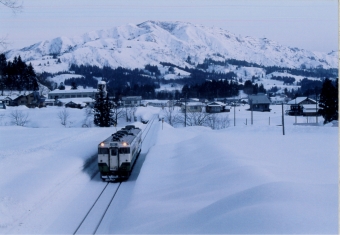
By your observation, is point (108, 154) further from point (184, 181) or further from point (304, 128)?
point (304, 128)

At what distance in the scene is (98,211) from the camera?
51.9 ft

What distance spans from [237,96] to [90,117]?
9740cm

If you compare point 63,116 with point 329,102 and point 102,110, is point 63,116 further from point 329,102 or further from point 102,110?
point 329,102

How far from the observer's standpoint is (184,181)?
1569 centimetres

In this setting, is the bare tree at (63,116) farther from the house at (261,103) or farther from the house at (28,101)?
the house at (261,103)

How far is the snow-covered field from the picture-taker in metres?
8.69

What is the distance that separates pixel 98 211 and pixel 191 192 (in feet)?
15.2

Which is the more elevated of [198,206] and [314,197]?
[314,197]

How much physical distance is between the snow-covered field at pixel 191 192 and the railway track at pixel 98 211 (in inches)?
10.7

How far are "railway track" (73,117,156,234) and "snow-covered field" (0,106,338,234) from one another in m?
0.27

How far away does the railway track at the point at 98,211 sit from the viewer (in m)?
13.6

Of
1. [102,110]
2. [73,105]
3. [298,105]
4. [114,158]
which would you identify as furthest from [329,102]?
[73,105]

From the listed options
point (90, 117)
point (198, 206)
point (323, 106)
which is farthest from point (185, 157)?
point (90, 117)

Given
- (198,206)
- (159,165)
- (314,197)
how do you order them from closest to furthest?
1. (314,197)
2. (198,206)
3. (159,165)
